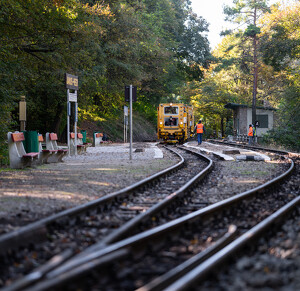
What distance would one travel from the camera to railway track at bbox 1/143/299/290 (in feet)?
11.5

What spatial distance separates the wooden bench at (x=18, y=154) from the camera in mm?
12469

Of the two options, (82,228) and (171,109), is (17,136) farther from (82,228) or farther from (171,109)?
(171,109)

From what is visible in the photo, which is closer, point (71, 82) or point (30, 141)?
point (30, 141)

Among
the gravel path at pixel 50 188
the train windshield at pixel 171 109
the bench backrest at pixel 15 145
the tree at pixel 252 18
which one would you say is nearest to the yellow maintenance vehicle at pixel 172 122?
the train windshield at pixel 171 109

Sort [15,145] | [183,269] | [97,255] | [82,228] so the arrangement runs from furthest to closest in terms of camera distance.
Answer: [15,145] → [82,228] → [97,255] → [183,269]

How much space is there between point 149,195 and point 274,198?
2.29m

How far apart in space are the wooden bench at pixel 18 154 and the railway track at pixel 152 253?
24.3 ft

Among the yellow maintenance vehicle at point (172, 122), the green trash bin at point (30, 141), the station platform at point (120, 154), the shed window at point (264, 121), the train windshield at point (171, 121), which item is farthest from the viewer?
the shed window at point (264, 121)

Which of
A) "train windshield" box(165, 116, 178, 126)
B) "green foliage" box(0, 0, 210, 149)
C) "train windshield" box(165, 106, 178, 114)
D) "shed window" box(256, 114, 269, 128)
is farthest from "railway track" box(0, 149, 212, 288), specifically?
"shed window" box(256, 114, 269, 128)

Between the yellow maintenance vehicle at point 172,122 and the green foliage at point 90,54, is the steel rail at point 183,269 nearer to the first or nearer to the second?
the green foliage at point 90,54

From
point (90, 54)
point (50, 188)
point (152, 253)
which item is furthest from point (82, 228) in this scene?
point (90, 54)

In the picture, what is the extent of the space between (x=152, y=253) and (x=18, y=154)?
29.6 ft

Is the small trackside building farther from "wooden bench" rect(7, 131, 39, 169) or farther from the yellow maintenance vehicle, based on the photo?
"wooden bench" rect(7, 131, 39, 169)

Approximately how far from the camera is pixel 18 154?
12.8 m
